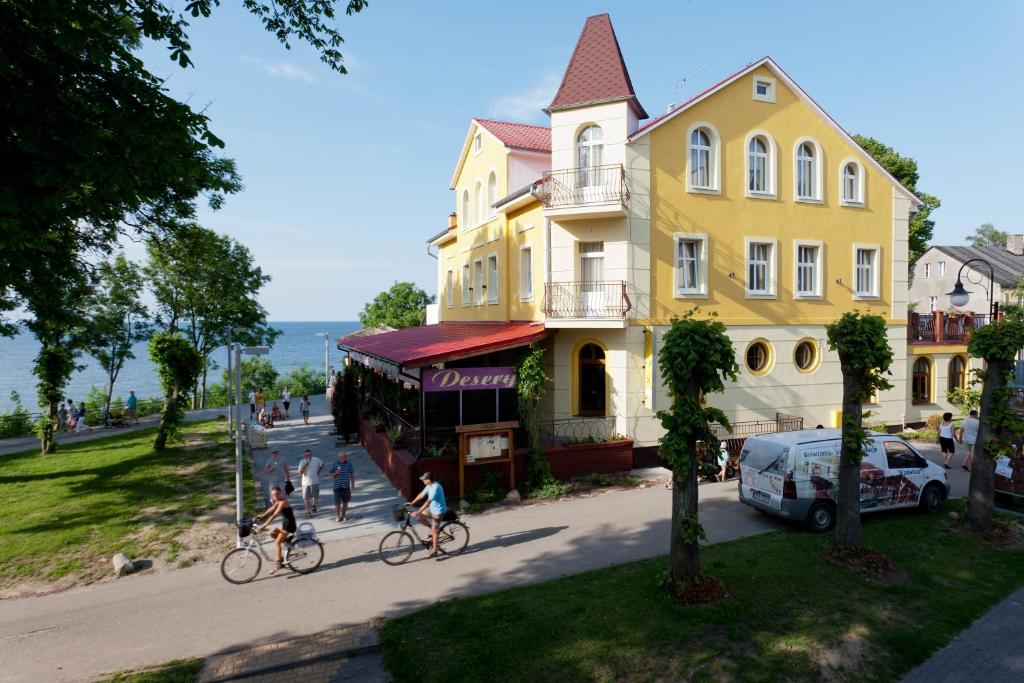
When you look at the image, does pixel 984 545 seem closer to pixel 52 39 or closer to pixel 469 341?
pixel 469 341

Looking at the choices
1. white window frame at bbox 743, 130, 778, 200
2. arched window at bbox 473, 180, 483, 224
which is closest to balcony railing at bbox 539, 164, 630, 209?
white window frame at bbox 743, 130, 778, 200

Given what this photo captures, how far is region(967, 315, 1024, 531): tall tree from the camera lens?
10922 millimetres

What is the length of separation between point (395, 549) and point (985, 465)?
11.7 meters

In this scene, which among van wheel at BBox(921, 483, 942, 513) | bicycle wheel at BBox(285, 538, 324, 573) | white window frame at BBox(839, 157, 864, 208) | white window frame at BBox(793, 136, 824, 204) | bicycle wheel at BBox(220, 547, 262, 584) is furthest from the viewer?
white window frame at BBox(839, 157, 864, 208)

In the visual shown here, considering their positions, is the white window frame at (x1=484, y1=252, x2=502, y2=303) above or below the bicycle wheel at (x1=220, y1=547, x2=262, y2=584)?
above

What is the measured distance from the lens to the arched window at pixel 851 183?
65.0 ft

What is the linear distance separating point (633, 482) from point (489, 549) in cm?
579

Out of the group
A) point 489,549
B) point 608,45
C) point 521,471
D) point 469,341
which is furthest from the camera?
point 608,45

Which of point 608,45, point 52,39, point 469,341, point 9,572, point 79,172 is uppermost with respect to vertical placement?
point 608,45

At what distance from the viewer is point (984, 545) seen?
34.4 feet

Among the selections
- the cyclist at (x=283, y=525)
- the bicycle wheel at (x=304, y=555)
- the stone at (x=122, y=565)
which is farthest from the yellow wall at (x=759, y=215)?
the stone at (x=122, y=565)

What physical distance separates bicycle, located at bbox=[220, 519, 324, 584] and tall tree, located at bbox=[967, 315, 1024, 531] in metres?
12.8

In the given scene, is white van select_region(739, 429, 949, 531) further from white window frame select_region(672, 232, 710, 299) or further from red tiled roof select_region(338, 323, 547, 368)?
red tiled roof select_region(338, 323, 547, 368)

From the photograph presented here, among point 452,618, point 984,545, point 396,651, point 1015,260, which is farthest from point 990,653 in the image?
point 1015,260
